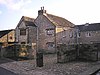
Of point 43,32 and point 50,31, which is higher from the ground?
point 50,31

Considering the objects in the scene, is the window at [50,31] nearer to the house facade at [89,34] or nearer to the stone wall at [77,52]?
the house facade at [89,34]

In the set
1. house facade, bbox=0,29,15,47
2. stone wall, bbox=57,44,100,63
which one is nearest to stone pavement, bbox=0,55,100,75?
stone wall, bbox=57,44,100,63

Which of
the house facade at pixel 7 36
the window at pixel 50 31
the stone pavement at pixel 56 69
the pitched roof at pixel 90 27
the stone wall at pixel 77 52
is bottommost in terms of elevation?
the stone pavement at pixel 56 69

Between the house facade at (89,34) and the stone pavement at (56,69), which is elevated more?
the house facade at (89,34)

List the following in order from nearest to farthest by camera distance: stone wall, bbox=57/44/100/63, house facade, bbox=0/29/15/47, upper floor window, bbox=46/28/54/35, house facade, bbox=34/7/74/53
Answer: stone wall, bbox=57/44/100/63, house facade, bbox=34/7/74/53, upper floor window, bbox=46/28/54/35, house facade, bbox=0/29/15/47

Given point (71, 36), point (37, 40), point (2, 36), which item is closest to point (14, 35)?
point (2, 36)

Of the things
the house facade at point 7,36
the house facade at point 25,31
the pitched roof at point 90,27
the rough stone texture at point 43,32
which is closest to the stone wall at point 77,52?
the rough stone texture at point 43,32

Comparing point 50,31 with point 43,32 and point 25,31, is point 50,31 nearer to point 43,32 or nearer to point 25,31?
point 43,32

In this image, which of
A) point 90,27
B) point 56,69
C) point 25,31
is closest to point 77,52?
point 56,69

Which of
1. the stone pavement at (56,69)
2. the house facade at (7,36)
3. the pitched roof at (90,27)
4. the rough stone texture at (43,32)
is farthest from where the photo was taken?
the pitched roof at (90,27)

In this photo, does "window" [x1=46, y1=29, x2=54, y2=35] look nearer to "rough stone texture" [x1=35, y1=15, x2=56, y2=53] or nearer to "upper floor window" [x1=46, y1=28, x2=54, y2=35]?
"upper floor window" [x1=46, y1=28, x2=54, y2=35]

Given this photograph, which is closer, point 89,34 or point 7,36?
point 7,36

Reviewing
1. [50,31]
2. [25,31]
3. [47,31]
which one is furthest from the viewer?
[25,31]

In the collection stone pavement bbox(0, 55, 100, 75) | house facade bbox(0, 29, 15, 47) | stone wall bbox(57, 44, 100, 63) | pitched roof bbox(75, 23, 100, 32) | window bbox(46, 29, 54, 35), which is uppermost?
pitched roof bbox(75, 23, 100, 32)
